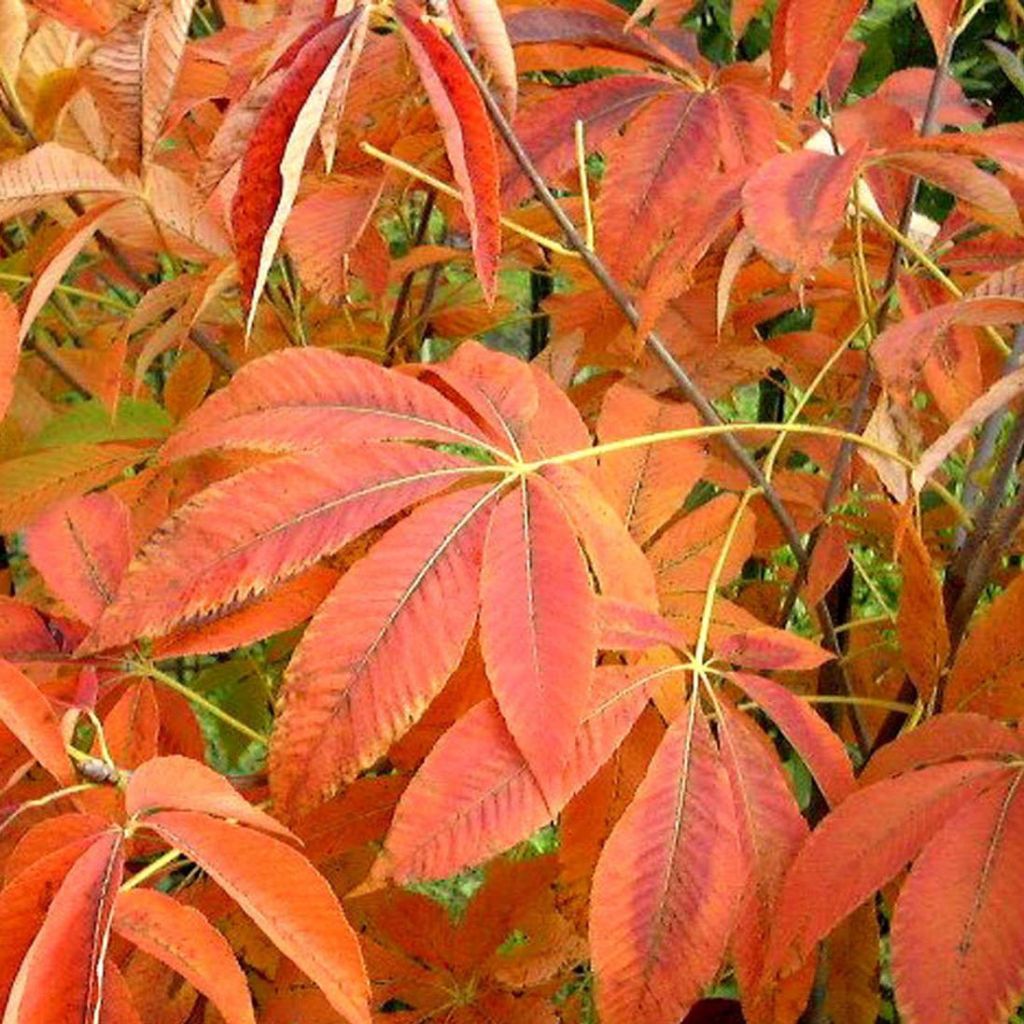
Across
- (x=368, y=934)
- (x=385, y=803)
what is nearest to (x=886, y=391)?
(x=385, y=803)

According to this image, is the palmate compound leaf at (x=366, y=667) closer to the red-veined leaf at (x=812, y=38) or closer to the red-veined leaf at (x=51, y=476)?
the red-veined leaf at (x=812, y=38)

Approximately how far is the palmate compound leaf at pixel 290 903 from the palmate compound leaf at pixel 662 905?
12 cm

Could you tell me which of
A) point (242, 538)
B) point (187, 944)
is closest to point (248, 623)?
point (242, 538)

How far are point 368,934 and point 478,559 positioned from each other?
0.59 m

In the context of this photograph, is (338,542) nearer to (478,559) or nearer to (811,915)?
(478,559)

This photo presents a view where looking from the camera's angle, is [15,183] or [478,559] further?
[15,183]

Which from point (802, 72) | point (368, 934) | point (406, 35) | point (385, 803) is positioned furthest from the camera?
point (368, 934)

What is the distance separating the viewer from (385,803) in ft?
2.72

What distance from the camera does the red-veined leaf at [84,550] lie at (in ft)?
2.40

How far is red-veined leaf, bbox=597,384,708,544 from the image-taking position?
86cm

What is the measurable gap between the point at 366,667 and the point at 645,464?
0.33 m

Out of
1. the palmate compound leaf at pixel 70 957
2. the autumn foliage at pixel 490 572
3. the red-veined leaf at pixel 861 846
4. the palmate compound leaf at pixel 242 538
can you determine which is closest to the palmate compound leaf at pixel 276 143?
the autumn foliage at pixel 490 572

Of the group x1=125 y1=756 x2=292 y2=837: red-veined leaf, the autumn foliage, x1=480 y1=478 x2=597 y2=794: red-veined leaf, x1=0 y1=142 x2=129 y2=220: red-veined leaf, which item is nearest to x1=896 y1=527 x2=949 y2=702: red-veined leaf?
the autumn foliage

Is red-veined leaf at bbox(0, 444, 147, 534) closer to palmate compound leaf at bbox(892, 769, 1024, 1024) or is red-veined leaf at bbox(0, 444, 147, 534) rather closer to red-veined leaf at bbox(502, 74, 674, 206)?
red-veined leaf at bbox(502, 74, 674, 206)
